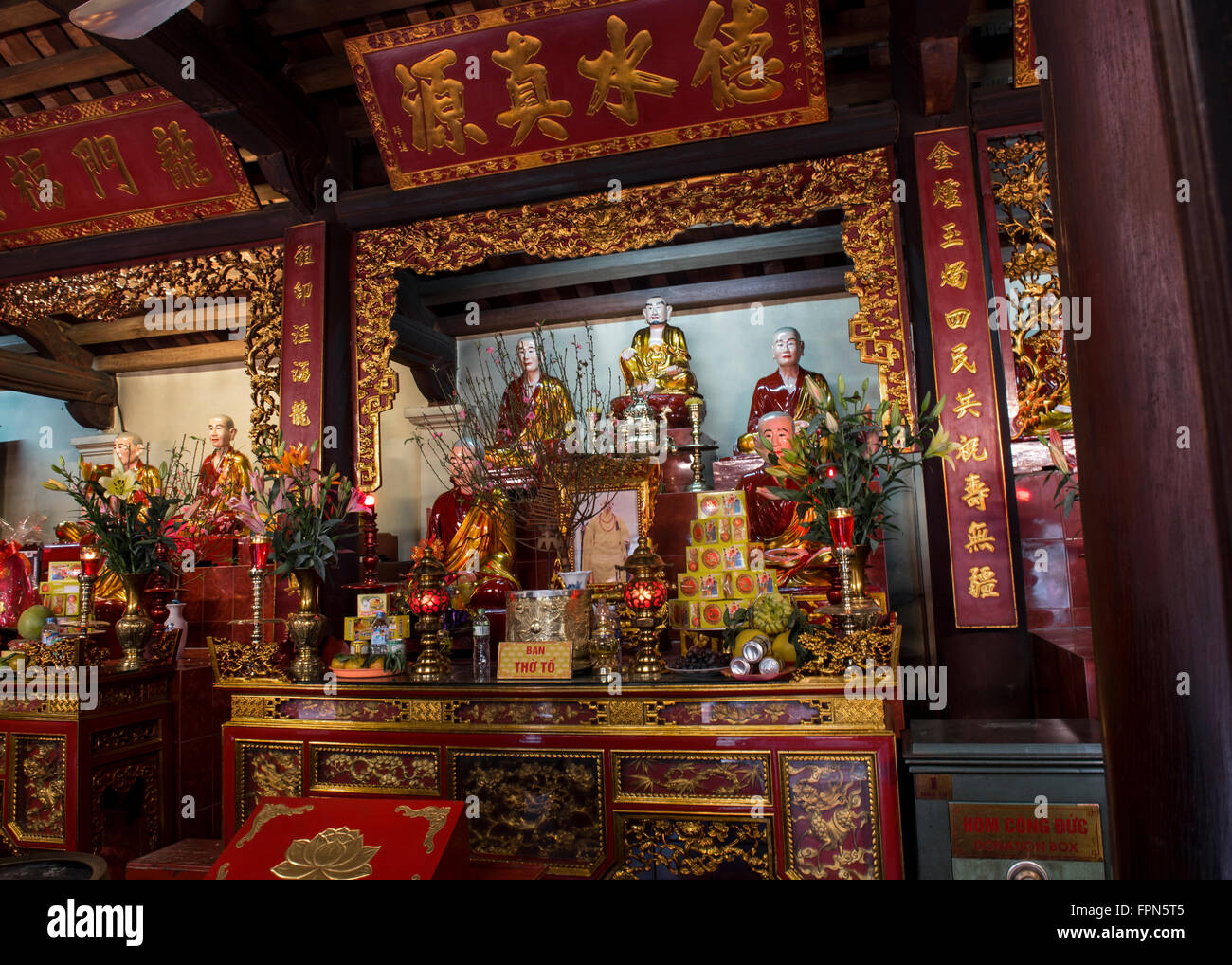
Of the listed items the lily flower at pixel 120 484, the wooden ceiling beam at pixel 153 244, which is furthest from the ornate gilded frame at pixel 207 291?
the lily flower at pixel 120 484

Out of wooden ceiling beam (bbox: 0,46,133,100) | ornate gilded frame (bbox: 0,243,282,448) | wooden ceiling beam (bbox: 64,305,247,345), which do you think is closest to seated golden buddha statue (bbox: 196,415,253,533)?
ornate gilded frame (bbox: 0,243,282,448)

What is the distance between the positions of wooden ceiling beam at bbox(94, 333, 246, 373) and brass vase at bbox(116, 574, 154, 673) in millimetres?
4211

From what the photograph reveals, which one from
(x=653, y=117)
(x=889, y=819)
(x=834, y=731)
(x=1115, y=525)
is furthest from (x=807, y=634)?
(x=653, y=117)

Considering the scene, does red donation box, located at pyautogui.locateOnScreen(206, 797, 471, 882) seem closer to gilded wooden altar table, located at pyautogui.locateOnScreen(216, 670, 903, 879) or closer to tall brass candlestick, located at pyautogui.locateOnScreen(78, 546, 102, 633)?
gilded wooden altar table, located at pyautogui.locateOnScreen(216, 670, 903, 879)

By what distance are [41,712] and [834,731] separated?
116 inches

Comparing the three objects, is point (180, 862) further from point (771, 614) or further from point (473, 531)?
Answer: point (473, 531)

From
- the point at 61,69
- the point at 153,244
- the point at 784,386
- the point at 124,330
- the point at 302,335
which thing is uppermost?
the point at 61,69

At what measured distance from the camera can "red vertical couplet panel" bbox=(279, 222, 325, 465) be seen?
13.6 feet

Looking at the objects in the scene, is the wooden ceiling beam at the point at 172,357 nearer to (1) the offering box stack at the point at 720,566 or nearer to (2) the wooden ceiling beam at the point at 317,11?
(2) the wooden ceiling beam at the point at 317,11

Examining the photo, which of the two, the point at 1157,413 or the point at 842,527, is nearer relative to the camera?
the point at 1157,413

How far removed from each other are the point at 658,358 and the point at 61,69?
3.70 meters

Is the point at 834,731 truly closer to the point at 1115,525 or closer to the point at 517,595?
the point at 517,595

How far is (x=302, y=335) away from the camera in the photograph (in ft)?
13.8

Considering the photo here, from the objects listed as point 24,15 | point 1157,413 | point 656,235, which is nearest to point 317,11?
point 24,15
